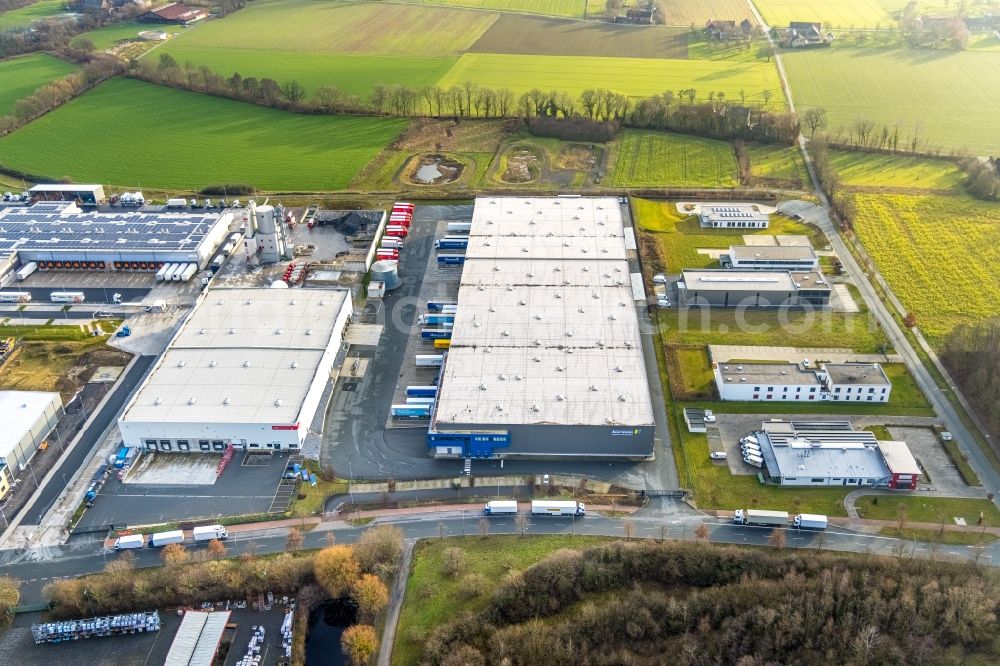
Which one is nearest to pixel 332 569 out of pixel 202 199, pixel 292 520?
pixel 292 520

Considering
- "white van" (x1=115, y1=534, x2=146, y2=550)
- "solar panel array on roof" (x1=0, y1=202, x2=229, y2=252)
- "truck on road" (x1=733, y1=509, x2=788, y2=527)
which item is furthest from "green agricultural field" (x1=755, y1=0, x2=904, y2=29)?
"white van" (x1=115, y1=534, x2=146, y2=550)

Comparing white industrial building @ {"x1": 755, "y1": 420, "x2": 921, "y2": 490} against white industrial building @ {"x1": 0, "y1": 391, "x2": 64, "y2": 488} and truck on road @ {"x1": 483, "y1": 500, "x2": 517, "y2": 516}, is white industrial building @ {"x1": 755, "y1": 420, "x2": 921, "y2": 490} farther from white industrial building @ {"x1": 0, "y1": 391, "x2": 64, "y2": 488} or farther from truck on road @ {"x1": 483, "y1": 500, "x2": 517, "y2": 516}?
white industrial building @ {"x1": 0, "y1": 391, "x2": 64, "y2": 488}

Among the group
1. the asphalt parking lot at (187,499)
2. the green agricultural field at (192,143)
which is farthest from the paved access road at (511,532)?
the green agricultural field at (192,143)

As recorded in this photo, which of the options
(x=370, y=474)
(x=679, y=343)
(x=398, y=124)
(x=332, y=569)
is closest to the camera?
(x=332, y=569)

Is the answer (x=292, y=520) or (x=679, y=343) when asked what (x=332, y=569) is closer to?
(x=292, y=520)

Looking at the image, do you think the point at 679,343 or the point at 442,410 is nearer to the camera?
the point at 442,410

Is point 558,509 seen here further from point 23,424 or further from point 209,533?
point 23,424

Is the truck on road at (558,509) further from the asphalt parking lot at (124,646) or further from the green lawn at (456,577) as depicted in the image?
the asphalt parking lot at (124,646)
